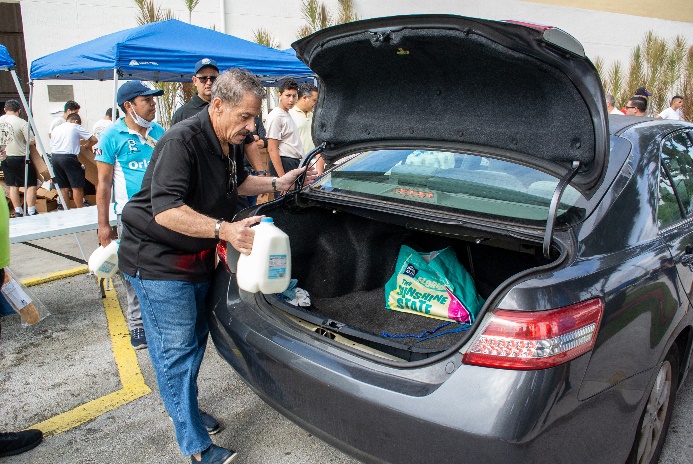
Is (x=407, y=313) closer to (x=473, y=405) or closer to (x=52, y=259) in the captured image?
(x=473, y=405)

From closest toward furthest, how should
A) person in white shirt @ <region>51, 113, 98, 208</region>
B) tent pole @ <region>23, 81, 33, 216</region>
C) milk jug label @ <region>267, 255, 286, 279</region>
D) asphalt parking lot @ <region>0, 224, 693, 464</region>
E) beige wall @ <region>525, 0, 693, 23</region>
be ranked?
milk jug label @ <region>267, 255, 286, 279</region>, asphalt parking lot @ <region>0, 224, 693, 464</region>, tent pole @ <region>23, 81, 33, 216</region>, person in white shirt @ <region>51, 113, 98, 208</region>, beige wall @ <region>525, 0, 693, 23</region>

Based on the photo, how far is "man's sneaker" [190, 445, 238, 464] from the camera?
2.32m

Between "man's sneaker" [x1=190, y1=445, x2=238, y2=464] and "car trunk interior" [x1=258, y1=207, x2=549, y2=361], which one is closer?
"man's sneaker" [x1=190, y1=445, x2=238, y2=464]

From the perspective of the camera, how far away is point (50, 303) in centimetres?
456

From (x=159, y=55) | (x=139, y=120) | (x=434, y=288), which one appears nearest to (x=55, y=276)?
(x=139, y=120)

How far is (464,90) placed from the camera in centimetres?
235

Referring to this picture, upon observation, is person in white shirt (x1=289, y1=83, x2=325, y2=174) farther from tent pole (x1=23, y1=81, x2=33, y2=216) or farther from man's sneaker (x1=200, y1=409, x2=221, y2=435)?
man's sneaker (x1=200, y1=409, x2=221, y2=435)

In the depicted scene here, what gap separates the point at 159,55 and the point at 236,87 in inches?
197

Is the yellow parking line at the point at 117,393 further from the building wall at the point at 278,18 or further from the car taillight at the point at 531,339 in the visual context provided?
the building wall at the point at 278,18

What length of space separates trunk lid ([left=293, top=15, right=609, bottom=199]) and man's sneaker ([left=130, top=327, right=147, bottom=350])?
191 cm

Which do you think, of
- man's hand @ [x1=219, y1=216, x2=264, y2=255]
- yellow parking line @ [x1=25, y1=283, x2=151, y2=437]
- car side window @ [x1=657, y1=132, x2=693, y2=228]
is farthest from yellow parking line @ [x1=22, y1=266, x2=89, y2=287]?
car side window @ [x1=657, y1=132, x2=693, y2=228]

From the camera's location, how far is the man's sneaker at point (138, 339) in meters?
3.70

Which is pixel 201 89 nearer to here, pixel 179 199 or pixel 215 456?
pixel 179 199

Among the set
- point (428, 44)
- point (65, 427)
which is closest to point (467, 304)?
point (428, 44)
